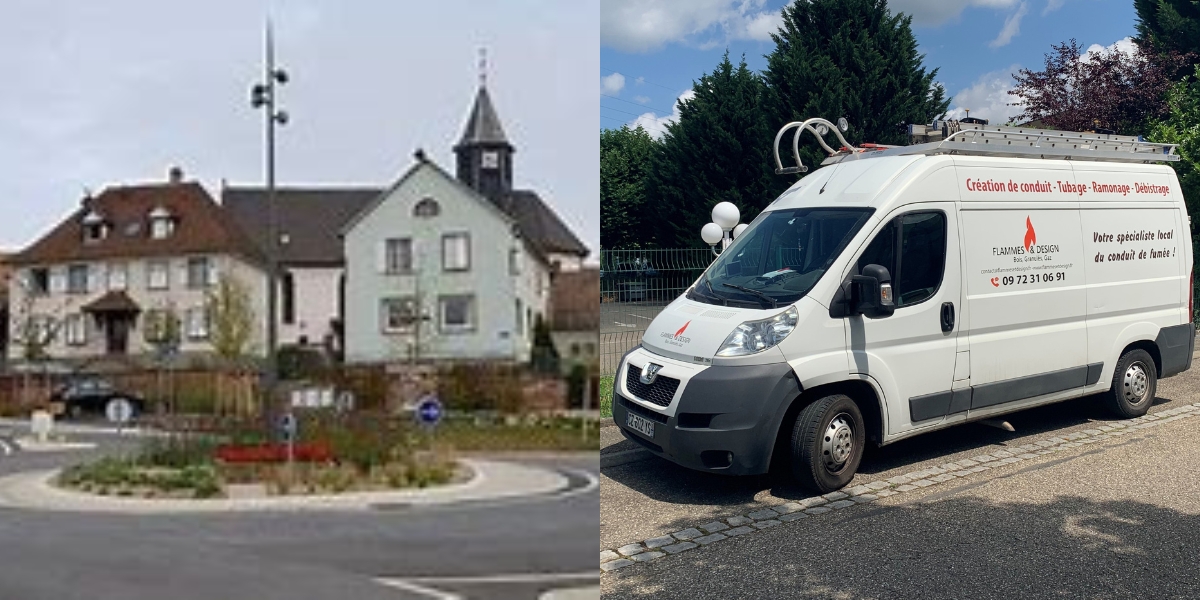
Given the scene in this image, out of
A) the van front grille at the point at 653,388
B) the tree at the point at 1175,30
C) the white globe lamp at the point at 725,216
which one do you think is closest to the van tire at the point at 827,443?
the van front grille at the point at 653,388

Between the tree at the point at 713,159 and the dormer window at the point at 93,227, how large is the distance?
76.4 feet

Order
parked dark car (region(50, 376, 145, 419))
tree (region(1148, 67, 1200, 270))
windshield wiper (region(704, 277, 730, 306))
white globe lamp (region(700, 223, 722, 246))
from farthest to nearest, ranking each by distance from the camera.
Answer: tree (region(1148, 67, 1200, 270)), white globe lamp (region(700, 223, 722, 246)), windshield wiper (region(704, 277, 730, 306)), parked dark car (region(50, 376, 145, 419))

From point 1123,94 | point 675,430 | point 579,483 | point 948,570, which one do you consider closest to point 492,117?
point 579,483

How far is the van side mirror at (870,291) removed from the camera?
211 inches

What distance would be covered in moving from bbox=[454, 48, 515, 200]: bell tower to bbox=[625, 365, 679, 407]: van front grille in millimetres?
4465

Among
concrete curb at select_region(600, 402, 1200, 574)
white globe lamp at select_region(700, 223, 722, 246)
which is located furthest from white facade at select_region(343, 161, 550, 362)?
white globe lamp at select_region(700, 223, 722, 246)

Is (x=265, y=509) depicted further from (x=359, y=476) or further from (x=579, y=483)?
(x=579, y=483)

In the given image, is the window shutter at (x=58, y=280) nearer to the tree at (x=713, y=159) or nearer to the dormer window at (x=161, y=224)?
the dormer window at (x=161, y=224)

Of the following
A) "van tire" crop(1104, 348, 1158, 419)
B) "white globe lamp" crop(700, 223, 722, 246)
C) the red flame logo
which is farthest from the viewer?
"white globe lamp" crop(700, 223, 722, 246)

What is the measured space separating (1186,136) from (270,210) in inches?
728

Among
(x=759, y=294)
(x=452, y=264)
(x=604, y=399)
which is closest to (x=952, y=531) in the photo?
(x=759, y=294)

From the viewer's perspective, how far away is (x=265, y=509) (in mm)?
922

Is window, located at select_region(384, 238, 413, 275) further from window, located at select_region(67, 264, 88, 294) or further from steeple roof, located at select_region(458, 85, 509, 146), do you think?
window, located at select_region(67, 264, 88, 294)

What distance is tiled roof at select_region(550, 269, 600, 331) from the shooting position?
88 cm
